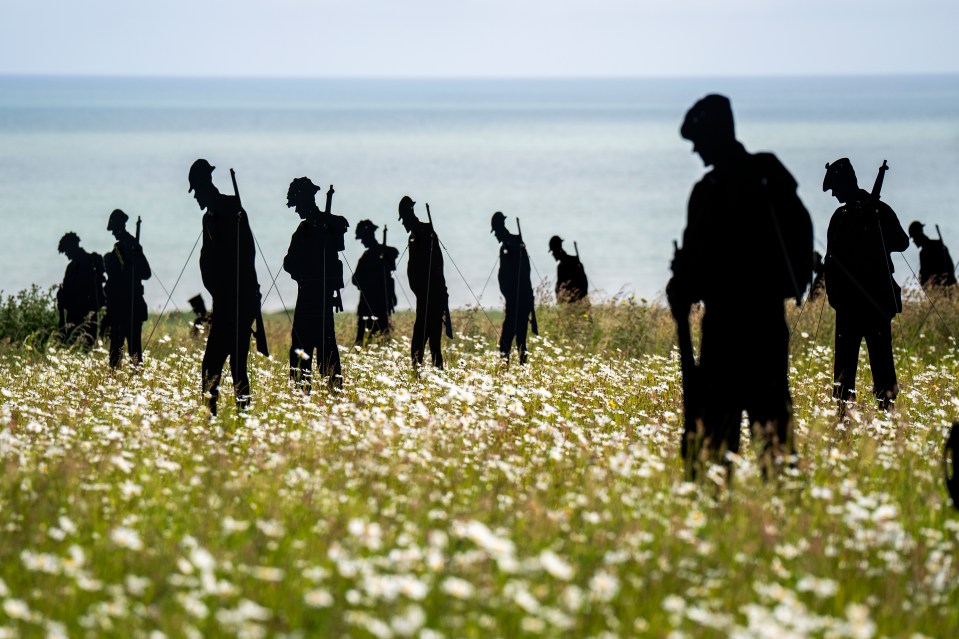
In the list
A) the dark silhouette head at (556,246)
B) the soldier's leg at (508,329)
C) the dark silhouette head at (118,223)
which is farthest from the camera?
the dark silhouette head at (556,246)

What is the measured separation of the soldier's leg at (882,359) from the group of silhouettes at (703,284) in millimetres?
14

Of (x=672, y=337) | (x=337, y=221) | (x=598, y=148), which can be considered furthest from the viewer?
(x=598, y=148)

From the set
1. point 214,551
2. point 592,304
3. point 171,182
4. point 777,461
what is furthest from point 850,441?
point 171,182

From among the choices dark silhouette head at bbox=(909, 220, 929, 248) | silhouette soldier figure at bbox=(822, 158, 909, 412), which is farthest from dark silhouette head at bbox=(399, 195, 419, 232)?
dark silhouette head at bbox=(909, 220, 929, 248)

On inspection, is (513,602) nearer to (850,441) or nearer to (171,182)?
(850,441)

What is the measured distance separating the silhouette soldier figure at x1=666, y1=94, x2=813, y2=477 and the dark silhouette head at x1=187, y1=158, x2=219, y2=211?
5.24 m

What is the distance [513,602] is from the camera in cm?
535

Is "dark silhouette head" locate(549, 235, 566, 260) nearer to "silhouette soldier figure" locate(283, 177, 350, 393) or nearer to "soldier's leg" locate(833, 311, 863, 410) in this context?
"silhouette soldier figure" locate(283, 177, 350, 393)

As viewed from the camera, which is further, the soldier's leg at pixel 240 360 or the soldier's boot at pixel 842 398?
the soldier's leg at pixel 240 360

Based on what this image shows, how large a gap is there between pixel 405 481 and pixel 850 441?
395cm

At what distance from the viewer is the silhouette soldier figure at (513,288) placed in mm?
16000

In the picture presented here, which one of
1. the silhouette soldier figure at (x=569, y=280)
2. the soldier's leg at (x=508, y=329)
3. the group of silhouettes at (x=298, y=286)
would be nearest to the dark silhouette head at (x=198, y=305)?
the group of silhouettes at (x=298, y=286)

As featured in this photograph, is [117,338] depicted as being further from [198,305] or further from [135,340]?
[198,305]

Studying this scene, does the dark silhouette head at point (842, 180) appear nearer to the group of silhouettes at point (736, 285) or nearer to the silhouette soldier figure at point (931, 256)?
the group of silhouettes at point (736, 285)
